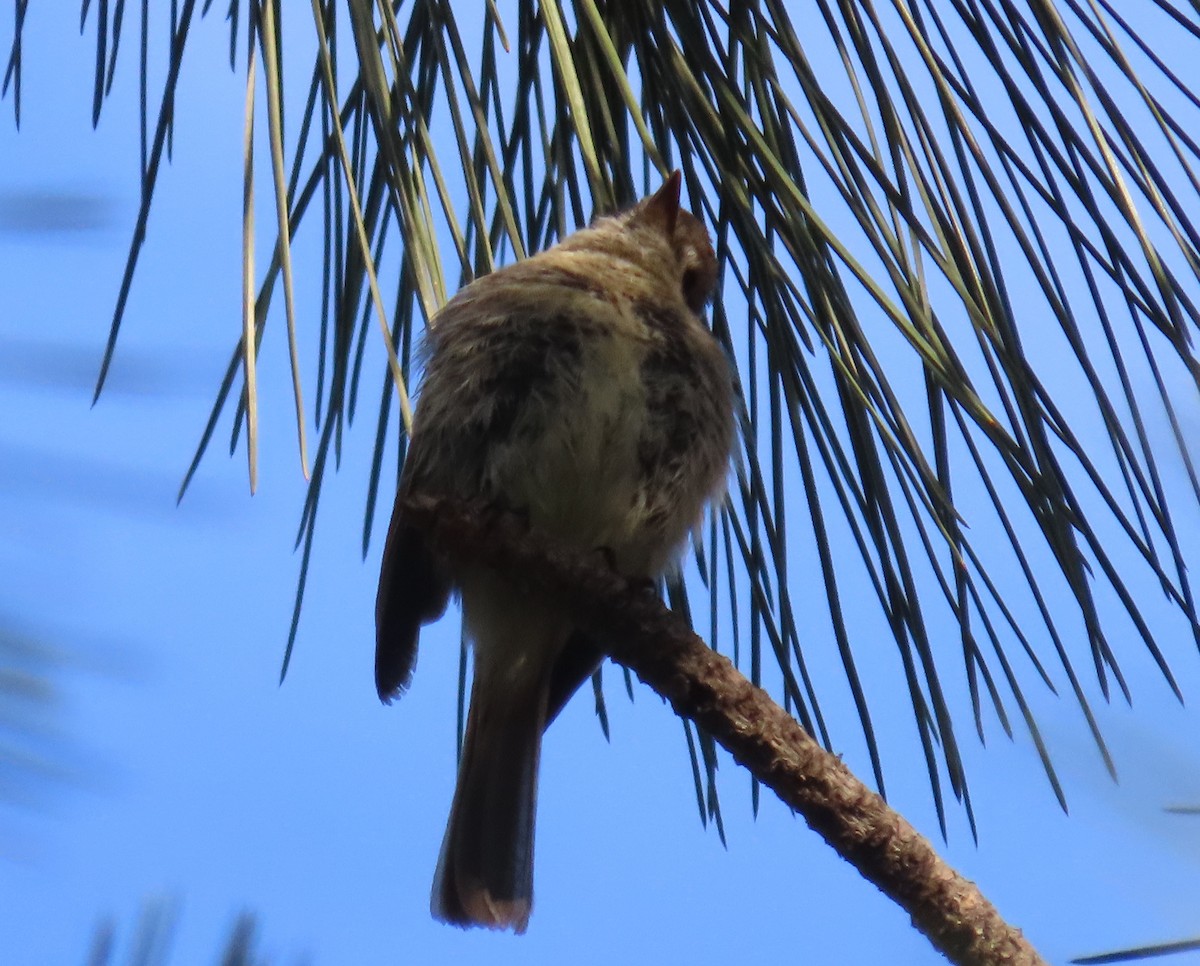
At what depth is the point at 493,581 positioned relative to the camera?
2086mm

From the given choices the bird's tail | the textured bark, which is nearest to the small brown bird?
the bird's tail

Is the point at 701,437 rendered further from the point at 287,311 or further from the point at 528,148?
the point at 287,311

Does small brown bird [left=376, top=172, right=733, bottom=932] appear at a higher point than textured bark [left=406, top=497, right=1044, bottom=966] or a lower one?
higher

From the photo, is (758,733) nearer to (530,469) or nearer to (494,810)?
(530,469)

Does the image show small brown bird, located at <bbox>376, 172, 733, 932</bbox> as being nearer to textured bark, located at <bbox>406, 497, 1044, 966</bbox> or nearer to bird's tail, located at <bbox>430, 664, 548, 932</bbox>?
bird's tail, located at <bbox>430, 664, 548, 932</bbox>

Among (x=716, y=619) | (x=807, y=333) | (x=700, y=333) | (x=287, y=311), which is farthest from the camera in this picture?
(x=700, y=333)

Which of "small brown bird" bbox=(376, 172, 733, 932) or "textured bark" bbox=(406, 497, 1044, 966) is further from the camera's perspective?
"small brown bird" bbox=(376, 172, 733, 932)

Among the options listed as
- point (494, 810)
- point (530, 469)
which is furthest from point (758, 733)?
point (494, 810)

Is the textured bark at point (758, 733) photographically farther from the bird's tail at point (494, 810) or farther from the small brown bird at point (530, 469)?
the bird's tail at point (494, 810)

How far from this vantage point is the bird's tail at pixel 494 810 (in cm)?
205

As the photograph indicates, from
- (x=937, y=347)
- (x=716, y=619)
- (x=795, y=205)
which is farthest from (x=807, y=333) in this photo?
(x=716, y=619)

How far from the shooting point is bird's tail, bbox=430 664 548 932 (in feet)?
6.73

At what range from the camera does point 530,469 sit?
1.99 meters

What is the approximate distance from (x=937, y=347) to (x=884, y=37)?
34 centimetres
